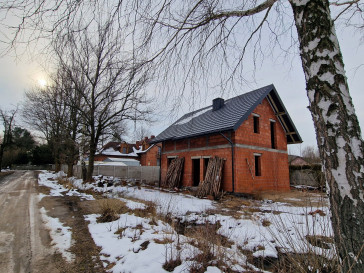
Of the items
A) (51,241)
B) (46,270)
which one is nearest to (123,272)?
(46,270)

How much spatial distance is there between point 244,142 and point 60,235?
10522 millimetres

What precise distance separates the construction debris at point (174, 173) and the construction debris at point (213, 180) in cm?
Result: 314

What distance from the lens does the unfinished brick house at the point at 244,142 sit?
12.2 meters

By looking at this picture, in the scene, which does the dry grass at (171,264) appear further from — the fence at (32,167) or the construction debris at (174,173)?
the fence at (32,167)

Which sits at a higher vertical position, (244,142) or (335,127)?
(244,142)

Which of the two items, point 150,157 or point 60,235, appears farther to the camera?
point 150,157

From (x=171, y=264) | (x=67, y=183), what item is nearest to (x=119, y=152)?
(x=67, y=183)

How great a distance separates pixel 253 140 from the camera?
43.8 feet

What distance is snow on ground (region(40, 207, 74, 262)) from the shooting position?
374 centimetres

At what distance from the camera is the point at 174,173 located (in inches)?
600

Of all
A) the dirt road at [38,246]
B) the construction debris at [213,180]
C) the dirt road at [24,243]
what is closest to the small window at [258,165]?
the construction debris at [213,180]

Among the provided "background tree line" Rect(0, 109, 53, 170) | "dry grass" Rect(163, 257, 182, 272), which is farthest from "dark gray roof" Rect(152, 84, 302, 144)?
"background tree line" Rect(0, 109, 53, 170)

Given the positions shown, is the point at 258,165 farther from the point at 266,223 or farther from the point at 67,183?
the point at 67,183

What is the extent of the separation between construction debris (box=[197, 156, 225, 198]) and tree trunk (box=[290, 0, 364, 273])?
9.74 m
